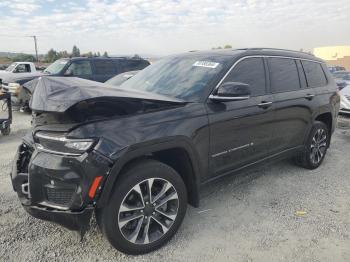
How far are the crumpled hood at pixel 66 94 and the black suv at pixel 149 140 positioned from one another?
10mm

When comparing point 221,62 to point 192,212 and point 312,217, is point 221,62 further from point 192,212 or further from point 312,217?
point 312,217

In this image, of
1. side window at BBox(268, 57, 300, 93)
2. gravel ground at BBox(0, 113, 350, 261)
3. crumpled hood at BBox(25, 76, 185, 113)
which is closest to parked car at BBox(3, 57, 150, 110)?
gravel ground at BBox(0, 113, 350, 261)

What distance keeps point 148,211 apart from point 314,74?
11.9 ft

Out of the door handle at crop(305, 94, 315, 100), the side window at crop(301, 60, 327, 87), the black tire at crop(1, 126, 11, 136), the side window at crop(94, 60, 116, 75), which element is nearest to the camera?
the door handle at crop(305, 94, 315, 100)

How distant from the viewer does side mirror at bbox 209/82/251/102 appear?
319cm

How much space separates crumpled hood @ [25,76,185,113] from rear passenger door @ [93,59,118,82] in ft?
30.0

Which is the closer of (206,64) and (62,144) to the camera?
(62,144)

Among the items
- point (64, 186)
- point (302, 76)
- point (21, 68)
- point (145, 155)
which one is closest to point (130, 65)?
point (21, 68)

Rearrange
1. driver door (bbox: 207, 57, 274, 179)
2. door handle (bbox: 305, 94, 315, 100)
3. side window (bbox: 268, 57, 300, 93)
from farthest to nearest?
door handle (bbox: 305, 94, 315, 100) < side window (bbox: 268, 57, 300, 93) < driver door (bbox: 207, 57, 274, 179)

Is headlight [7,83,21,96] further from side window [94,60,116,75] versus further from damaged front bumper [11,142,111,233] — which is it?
damaged front bumper [11,142,111,233]

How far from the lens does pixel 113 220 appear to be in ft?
8.71

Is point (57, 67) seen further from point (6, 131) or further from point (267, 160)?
point (267, 160)

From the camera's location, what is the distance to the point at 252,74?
153 inches

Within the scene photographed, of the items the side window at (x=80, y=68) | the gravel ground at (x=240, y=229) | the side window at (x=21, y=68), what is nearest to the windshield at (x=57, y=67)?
the side window at (x=80, y=68)
